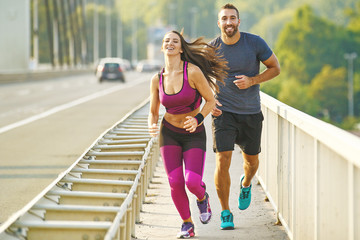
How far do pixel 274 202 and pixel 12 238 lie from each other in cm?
390

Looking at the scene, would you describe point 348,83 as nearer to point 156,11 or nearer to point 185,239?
point 156,11

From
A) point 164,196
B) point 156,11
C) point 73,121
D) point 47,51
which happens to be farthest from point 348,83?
point 164,196

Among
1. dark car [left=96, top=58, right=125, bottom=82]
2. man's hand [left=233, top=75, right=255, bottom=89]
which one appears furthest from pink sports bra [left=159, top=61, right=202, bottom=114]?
dark car [left=96, top=58, right=125, bottom=82]

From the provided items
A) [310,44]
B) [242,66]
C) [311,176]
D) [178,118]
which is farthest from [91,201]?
[310,44]

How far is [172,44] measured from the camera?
6730mm

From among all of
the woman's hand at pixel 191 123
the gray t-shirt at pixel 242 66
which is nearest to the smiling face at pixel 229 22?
the gray t-shirt at pixel 242 66

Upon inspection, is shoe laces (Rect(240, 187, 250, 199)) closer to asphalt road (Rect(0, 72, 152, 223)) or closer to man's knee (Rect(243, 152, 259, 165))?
man's knee (Rect(243, 152, 259, 165))

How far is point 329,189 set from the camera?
516 centimetres

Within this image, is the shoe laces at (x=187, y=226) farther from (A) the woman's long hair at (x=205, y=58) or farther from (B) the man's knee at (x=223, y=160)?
(A) the woman's long hair at (x=205, y=58)

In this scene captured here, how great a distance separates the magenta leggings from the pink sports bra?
0.17 m

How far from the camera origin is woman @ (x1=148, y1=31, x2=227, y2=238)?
6711 millimetres

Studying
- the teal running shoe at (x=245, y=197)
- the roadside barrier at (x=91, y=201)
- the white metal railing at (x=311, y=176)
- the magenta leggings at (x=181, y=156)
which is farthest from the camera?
the teal running shoe at (x=245, y=197)

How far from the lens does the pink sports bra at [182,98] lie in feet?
21.9

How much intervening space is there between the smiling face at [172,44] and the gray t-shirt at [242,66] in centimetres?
66
